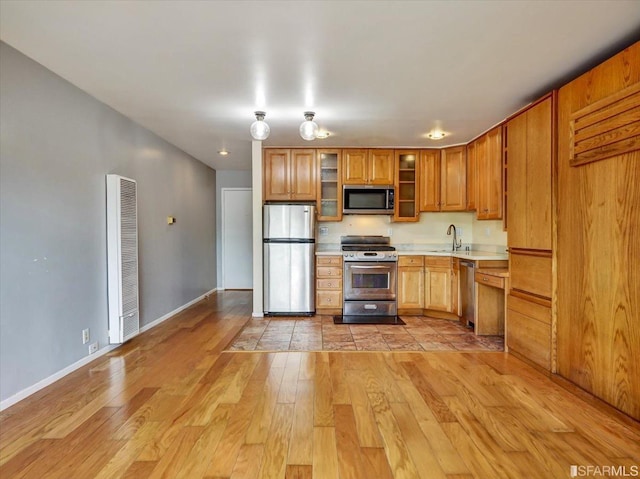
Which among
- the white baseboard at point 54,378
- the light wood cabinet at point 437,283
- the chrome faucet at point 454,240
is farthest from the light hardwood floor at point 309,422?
the chrome faucet at point 454,240

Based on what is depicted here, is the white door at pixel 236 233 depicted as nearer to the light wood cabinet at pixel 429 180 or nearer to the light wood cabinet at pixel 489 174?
the light wood cabinet at pixel 429 180

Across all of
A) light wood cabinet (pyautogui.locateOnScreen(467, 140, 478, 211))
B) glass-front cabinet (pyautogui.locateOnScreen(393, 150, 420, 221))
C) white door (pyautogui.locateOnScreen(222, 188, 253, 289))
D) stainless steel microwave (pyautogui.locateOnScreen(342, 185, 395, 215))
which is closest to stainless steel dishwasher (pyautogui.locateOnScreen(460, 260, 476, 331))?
light wood cabinet (pyautogui.locateOnScreen(467, 140, 478, 211))

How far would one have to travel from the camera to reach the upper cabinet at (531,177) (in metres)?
2.67

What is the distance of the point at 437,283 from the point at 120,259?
3642mm

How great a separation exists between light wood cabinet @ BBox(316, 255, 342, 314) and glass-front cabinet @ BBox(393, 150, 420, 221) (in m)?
1.13

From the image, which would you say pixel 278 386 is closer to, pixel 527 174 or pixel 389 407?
pixel 389 407

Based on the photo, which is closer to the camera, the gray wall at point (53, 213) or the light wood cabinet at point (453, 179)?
the gray wall at point (53, 213)

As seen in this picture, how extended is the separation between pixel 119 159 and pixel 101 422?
8.00 feet

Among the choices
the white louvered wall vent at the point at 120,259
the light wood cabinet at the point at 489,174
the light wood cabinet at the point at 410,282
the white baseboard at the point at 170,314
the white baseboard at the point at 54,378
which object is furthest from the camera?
the light wood cabinet at the point at 410,282

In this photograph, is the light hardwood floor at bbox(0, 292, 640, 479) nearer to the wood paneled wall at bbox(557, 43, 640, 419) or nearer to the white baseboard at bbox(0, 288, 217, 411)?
the white baseboard at bbox(0, 288, 217, 411)

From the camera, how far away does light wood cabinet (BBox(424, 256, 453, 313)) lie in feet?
14.6

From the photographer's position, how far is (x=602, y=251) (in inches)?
87.0

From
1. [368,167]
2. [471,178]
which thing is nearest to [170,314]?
[368,167]

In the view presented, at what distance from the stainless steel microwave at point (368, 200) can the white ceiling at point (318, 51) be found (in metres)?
1.40
